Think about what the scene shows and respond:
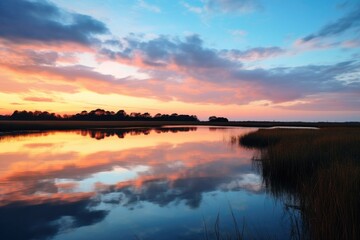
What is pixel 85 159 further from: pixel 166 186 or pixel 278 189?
pixel 278 189

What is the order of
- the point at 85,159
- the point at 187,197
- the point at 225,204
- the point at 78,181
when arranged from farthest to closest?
the point at 85,159 → the point at 78,181 → the point at 187,197 → the point at 225,204

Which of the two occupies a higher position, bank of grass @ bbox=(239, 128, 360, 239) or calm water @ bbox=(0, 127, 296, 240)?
bank of grass @ bbox=(239, 128, 360, 239)

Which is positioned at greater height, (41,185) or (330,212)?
(330,212)

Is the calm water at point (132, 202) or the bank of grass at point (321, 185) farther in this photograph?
the calm water at point (132, 202)

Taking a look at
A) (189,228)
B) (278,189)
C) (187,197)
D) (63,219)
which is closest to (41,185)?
(63,219)

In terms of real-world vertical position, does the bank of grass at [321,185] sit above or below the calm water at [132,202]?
above

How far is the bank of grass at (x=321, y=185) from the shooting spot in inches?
203

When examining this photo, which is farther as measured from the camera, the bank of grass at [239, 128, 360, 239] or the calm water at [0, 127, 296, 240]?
Result: the calm water at [0, 127, 296, 240]

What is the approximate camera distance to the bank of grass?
5156 millimetres

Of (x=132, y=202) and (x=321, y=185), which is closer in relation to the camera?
(x=321, y=185)

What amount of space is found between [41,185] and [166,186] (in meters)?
4.61

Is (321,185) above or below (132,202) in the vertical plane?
above

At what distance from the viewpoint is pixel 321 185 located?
21.1ft

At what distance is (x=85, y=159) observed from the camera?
699 inches
